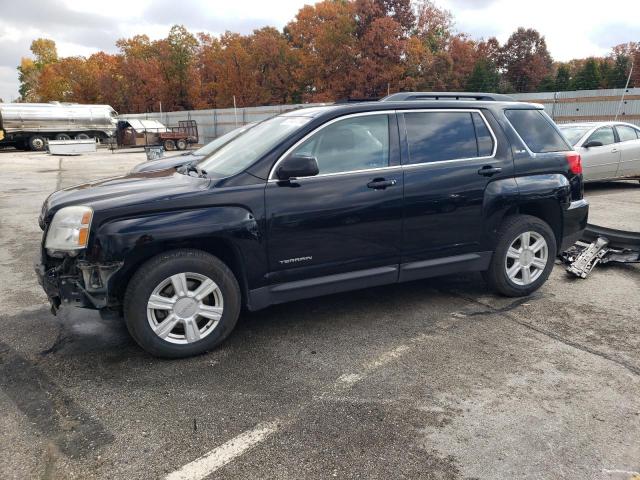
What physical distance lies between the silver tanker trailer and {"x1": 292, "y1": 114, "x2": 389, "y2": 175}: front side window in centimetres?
3130

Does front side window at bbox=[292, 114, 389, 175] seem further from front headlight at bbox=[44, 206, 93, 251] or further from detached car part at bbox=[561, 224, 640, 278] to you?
detached car part at bbox=[561, 224, 640, 278]

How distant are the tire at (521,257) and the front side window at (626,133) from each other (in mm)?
7528

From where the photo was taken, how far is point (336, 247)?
3.77m

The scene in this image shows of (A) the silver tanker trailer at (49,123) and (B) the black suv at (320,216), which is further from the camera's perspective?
(A) the silver tanker trailer at (49,123)

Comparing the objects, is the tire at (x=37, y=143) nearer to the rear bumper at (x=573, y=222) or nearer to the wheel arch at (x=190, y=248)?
the wheel arch at (x=190, y=248)

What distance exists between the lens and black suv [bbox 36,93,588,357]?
3.30m

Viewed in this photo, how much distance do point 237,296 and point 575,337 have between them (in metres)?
2.63

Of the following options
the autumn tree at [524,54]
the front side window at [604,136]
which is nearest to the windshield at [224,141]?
the front side window at [604,136]

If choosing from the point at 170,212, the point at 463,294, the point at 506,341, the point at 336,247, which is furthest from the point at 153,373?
the point at 463,294

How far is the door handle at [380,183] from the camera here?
3822mm

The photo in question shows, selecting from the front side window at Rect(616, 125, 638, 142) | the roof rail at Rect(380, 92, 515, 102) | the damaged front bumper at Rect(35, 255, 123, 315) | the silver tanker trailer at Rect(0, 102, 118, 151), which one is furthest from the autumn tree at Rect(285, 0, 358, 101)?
the damaged front bumper at Rect(35, 255, 123, 315)

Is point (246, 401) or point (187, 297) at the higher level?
point (187, 297)

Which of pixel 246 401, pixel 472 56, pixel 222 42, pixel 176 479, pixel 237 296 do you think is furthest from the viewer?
pixel 222 42

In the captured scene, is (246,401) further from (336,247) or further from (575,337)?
(575,337)
